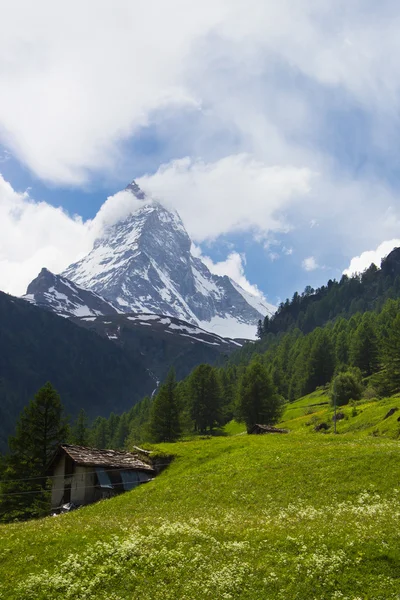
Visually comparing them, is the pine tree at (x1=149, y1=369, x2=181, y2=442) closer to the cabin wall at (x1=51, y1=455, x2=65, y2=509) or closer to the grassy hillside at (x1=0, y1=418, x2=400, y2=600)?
the cabin wall at (x1=51, y1=455, x2=65, y2=509)

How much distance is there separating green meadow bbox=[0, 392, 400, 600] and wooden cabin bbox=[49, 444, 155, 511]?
217 inches

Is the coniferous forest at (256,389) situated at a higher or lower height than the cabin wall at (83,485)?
higher

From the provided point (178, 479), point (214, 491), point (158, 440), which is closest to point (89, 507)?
point (178, 479)

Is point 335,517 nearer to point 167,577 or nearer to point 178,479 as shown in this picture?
point 167,577

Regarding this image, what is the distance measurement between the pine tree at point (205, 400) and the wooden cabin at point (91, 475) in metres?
77.4

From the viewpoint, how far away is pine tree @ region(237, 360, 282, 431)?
108 metres

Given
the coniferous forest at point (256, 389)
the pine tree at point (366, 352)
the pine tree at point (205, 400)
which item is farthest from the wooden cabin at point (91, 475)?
the pine tree at point (366, 352)

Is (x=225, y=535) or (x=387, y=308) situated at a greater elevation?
(x=387, y=308)

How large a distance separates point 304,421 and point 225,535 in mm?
74369

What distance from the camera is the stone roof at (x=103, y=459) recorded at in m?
46.3

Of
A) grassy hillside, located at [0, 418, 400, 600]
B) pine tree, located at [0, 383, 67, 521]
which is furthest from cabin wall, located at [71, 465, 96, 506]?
grassy hillside, located at [0, 418, 400, 600]

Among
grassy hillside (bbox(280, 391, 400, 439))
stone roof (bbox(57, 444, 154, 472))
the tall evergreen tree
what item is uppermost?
the tall evergreen tree

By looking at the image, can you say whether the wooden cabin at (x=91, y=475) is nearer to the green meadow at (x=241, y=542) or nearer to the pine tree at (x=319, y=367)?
the green meadow at (x=241, y=542)

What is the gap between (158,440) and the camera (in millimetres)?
99938
